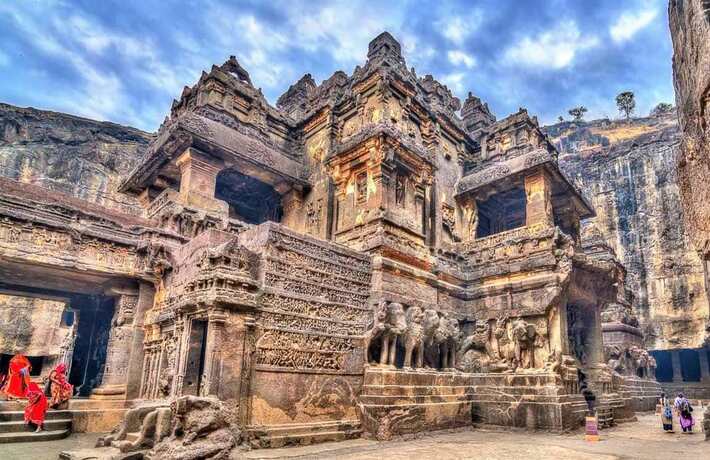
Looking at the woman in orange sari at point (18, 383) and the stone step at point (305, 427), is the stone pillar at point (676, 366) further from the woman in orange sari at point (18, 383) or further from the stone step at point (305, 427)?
the woman in orange sari at point (18, 383)

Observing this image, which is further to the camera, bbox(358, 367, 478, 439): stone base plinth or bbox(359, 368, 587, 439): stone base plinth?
bbox(359, 368, 587, 439): stone base plinth

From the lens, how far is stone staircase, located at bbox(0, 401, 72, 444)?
8.80 metres

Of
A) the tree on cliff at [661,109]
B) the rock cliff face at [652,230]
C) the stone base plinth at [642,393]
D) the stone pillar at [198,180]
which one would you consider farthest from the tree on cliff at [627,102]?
the stone pillar at [198,180]

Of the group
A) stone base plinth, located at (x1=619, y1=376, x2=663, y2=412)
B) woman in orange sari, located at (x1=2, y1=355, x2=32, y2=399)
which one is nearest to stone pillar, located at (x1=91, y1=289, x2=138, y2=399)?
woman in orange sari, located at (x1=2, y1=355, x2=32, y2=399)

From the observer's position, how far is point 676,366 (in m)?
32.4

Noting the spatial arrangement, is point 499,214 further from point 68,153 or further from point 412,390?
point 68,153

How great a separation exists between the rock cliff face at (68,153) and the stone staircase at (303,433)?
82.3 feet

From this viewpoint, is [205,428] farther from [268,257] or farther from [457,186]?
[457,186]

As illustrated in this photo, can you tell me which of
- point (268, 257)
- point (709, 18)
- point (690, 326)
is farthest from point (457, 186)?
point (690, 326)

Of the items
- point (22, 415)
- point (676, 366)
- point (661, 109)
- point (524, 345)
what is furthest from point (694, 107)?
point (661, 109)

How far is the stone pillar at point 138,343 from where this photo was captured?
10956 millimetres

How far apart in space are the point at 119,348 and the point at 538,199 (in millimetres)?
12700

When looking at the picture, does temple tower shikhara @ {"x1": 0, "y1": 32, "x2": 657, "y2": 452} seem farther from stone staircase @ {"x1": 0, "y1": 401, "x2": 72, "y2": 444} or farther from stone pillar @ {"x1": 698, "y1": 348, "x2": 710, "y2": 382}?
stone pillar @ {"x1": 698, "y1": 348, "x2": 710, "y2": 382}

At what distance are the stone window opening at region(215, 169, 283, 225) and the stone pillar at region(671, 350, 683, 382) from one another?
31.0m
